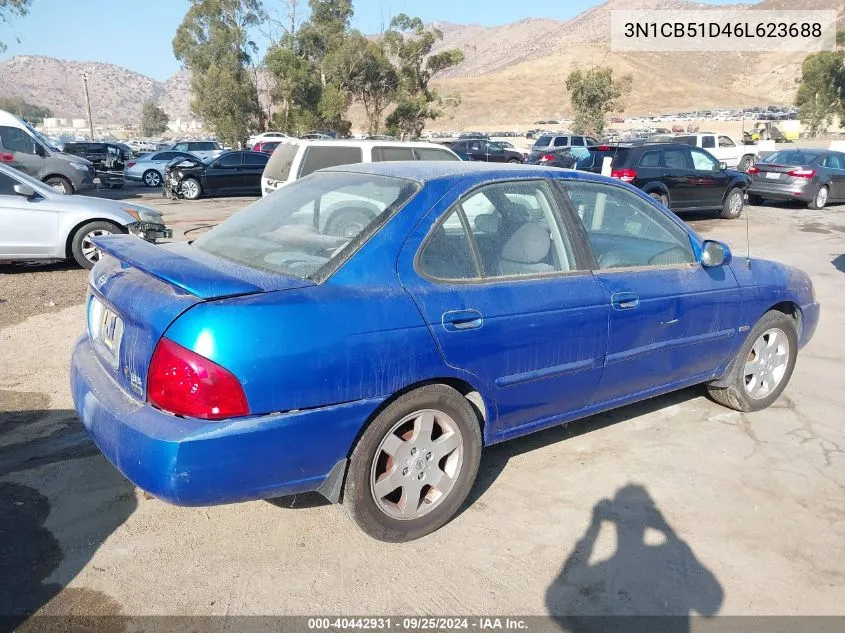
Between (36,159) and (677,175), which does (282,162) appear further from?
(36,159)

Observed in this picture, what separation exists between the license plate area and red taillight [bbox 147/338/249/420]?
43cm

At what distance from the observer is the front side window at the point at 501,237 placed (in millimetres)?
3131

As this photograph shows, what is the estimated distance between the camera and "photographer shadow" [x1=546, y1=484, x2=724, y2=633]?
2.71 meters

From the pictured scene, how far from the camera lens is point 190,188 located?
20.1 m

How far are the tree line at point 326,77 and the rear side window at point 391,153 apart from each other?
30572mm

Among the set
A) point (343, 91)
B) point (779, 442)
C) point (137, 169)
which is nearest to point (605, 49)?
point (343, 91)

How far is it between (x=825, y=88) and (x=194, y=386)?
5184 centimetres

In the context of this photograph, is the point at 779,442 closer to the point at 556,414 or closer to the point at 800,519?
the point at 800,519

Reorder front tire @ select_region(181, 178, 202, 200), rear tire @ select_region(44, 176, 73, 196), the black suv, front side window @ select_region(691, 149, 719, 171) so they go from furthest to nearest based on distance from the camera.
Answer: front tire @ select_region(181, 178, 202, 200), rear tire @ select_region(44, 176, 73, 196), front side window @ select_region(691, 149, 719, 171), the black suv

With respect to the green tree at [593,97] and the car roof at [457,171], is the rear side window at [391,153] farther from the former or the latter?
the green tree at [593,97]

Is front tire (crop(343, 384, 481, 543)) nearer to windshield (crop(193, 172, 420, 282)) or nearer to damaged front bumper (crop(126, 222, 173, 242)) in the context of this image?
windshield (crop(193, 172, 420, 282))

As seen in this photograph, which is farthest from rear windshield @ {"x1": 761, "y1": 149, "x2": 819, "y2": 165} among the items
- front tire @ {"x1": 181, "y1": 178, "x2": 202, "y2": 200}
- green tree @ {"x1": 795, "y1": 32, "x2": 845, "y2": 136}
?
green tree @ {"x1": 795, "y1": 32, "x2": 845, "y2": 136}

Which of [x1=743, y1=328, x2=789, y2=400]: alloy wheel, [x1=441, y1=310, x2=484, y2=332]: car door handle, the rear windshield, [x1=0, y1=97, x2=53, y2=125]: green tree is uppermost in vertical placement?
[x1=0, y1=97, x2=53, y2=125]: green tree

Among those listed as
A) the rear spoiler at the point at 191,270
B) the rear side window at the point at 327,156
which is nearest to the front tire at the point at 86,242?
the rear side window at the point at 327,156
